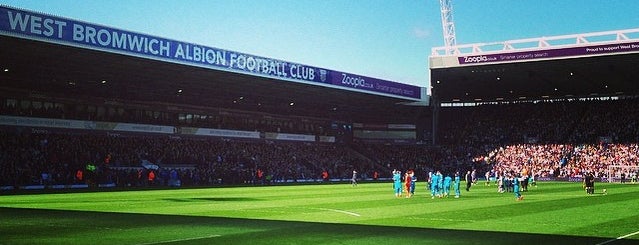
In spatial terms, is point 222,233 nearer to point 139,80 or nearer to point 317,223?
point 317,223

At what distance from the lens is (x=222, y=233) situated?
641 inches

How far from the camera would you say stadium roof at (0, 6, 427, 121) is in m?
35.5

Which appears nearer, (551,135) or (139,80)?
(139,80)

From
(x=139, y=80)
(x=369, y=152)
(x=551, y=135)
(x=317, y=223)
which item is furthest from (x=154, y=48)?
(x=551, y=135)

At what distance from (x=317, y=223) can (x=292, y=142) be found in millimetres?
54332

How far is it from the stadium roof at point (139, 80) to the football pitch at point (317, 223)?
488 inches

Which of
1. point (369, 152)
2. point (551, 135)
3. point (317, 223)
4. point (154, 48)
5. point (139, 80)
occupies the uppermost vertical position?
point (154, 48)

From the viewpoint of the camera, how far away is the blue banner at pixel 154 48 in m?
33.3

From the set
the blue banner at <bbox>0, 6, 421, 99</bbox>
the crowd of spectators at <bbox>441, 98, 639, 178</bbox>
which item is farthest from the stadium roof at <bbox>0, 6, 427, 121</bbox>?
the crowd of spectators at <bbox>441, 98, 639, 178</bbox>

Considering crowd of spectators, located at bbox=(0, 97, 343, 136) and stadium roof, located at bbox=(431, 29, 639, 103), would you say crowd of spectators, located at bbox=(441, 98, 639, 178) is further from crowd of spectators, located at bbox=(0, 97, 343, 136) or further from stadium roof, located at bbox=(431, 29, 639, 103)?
crowd of spectators, located at bbox=(0, 97, 343, 136)

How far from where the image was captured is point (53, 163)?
152 feet

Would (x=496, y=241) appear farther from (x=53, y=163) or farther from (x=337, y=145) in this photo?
(x=337, y=145)

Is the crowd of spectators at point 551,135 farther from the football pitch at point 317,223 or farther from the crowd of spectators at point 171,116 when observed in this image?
the football pitch at point 317,223

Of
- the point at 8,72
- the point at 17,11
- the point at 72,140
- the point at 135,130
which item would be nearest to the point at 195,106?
the point at 135,130
